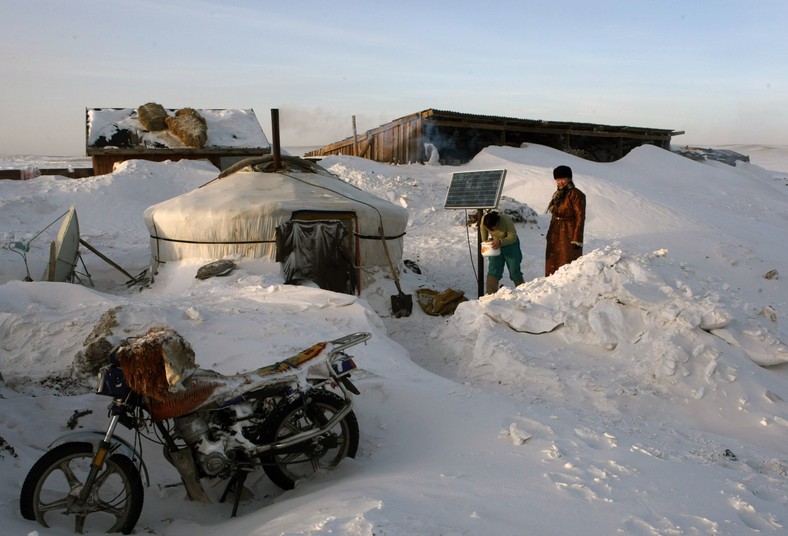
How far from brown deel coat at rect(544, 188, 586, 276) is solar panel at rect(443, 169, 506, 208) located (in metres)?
0.73

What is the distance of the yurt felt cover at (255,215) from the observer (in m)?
8.30

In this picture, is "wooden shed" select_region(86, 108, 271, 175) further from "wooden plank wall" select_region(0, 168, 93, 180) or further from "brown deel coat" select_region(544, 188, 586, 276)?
"brown deel coat" select_region(544, 188, 586, 276)

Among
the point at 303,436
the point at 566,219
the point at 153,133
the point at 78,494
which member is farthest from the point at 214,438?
the point at 153,133

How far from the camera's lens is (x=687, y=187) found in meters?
18.4

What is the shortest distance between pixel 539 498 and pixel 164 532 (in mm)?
1704

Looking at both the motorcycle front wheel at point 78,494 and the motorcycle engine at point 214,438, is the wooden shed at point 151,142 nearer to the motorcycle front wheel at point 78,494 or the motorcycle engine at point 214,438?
the motorcycle engine at point 214,438

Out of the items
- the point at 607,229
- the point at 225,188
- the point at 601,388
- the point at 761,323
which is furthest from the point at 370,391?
the point at 607,229

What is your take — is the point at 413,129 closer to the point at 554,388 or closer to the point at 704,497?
the point at 554,388

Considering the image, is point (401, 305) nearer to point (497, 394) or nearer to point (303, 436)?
point (497, 394)

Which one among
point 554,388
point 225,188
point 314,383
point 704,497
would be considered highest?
point 225,188

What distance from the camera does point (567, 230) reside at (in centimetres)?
705

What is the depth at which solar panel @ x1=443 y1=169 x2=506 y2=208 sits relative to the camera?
24.1 ft

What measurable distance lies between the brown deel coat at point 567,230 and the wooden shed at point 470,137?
36.4 ft

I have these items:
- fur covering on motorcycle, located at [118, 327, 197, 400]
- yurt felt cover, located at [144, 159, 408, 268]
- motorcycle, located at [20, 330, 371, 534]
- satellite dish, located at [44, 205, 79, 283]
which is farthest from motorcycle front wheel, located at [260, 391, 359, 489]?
satellite dish, located at [44, 205, 79, 283]
